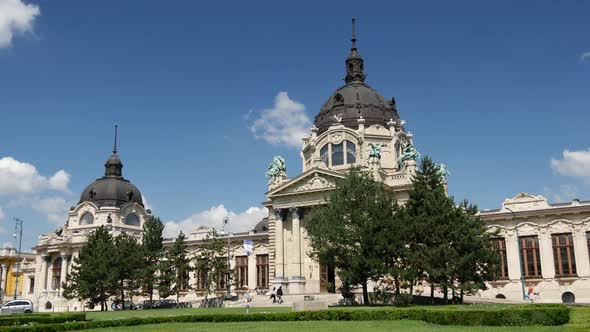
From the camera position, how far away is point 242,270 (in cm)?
8500

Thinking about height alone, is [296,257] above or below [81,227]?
below

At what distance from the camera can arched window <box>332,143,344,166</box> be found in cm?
7219

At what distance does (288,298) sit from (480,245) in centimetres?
2226

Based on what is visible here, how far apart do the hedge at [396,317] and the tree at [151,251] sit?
33348 millimetres

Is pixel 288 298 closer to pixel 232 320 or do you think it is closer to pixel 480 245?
pixel 480 245

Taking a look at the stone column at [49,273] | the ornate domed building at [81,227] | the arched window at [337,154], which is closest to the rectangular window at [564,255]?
the arched window at [337,154]

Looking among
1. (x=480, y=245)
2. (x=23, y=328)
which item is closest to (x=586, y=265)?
(x=480, y=245)

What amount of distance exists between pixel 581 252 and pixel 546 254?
3.41 metres

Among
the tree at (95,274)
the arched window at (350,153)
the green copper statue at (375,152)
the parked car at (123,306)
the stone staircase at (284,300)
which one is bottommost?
the parked car at (123,306)

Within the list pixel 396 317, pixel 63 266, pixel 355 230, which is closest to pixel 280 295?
pixel 355 230

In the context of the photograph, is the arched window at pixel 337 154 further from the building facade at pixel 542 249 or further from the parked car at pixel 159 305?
the parked car at pixel 159 305

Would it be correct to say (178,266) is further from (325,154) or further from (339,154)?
(339,154)

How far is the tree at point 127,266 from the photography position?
2621 inches

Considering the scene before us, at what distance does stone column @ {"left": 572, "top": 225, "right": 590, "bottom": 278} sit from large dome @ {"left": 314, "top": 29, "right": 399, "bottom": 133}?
84.5ft
